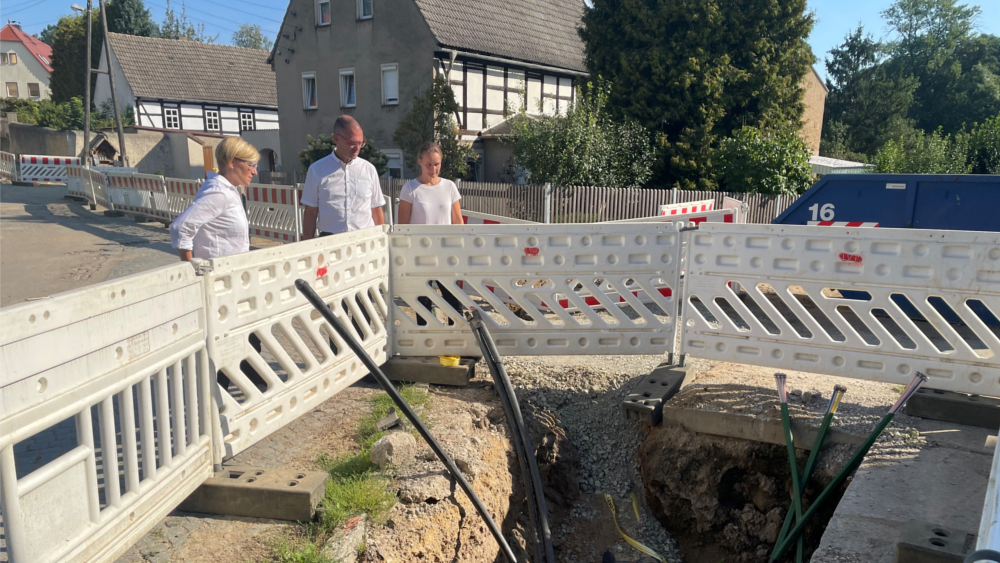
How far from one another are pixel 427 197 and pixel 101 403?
3406 mm

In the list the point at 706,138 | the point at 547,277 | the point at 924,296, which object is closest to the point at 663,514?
the point at 547,277

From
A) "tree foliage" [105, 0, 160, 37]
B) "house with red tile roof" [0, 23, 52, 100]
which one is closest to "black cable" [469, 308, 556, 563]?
"tree foliage" [105, 0, 160, 37]

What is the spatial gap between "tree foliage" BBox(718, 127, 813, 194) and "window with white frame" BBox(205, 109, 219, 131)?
35.6m

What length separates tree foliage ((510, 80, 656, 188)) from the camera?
58.3 ft

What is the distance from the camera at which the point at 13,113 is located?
4234 centimetres

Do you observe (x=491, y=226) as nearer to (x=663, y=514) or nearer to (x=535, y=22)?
(x=663, y=514)

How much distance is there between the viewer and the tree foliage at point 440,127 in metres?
21.7

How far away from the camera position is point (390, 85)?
24391mm

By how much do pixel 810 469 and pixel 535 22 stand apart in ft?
87.9

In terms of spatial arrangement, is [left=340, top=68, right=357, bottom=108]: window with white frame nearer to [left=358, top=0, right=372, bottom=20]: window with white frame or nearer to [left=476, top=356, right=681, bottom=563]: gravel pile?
[left=358, top=0, right=372, bottom=20]: window with white frame

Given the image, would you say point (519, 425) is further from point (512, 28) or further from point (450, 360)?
point (512, 28)

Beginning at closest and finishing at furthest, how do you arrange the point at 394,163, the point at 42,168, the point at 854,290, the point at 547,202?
1. the point at 854,290
2. the point at 547,202
3. the point at 394,163
4. the point at 42,168

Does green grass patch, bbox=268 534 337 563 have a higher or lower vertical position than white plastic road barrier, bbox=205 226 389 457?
lower

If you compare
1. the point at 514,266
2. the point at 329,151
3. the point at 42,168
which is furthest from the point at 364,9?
the point at 514,266
